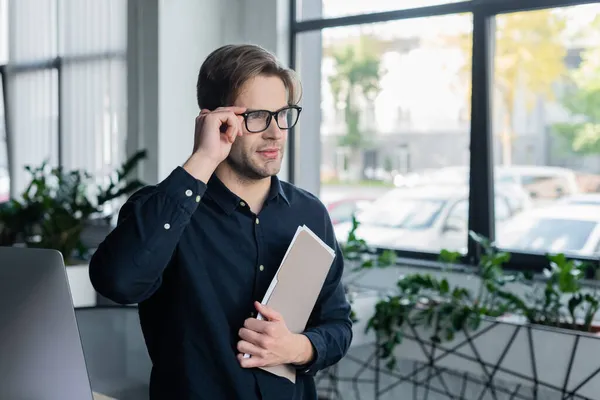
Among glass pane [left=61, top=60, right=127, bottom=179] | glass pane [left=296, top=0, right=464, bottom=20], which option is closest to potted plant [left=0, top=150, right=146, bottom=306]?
glass pane [left=61, top=60, right=127, bottom=179]

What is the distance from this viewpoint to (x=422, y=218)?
14.1 ft

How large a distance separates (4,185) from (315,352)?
6.86m

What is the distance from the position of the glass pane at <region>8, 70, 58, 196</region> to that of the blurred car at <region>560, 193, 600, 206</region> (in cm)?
447

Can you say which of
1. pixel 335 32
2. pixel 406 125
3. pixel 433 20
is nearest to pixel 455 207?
pixel 406 125

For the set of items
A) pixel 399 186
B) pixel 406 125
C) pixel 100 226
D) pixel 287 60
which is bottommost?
pixel 100 226

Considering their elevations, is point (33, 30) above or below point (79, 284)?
above

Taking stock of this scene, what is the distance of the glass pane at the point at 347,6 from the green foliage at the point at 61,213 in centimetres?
132

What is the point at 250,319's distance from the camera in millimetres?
1437

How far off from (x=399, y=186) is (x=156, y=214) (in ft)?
10.3

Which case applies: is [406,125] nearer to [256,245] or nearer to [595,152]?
[595,152]

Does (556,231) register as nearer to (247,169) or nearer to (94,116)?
(247,169)

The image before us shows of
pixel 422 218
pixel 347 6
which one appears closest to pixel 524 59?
pixel 422 218

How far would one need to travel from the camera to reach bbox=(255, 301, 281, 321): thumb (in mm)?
1437

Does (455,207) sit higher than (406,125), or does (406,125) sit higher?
(406,125)
